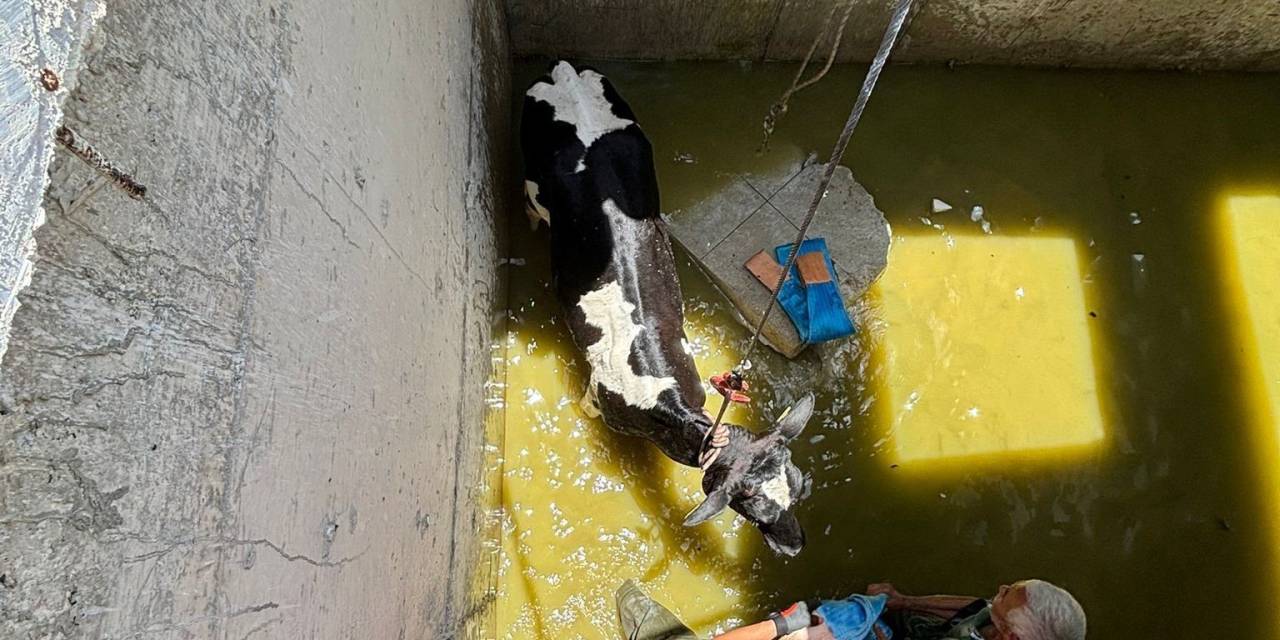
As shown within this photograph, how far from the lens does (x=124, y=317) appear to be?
0.88m

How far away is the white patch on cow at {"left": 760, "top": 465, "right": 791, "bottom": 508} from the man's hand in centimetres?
35

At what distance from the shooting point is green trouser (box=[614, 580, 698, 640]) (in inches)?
110

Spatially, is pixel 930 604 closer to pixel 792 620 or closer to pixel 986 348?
pixel 792 620

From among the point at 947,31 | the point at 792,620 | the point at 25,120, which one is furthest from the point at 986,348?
the point at 25,120

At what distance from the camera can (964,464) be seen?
3.40 m

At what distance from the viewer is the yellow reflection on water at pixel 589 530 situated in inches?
122

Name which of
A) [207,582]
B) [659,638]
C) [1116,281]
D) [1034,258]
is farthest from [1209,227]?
[207,582]

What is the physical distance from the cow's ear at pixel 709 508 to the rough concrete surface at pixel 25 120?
2041 millimetres

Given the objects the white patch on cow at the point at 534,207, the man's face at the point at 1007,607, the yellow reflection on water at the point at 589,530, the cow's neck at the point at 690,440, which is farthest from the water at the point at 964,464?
the man's face at the point at 1007,607

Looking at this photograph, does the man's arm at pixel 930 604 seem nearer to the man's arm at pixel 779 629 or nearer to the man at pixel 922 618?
the man at pixel 922 618

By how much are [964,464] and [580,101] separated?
Result: 2.32 meters

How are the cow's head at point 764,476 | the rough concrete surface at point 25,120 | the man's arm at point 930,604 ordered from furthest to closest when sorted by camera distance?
the man's arm at point 930,604
the cow's head at point 764,476
the rough concrete surface at point 25,120

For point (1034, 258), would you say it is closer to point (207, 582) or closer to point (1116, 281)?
point (1116, 281)

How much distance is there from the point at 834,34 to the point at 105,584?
12.0 feet
